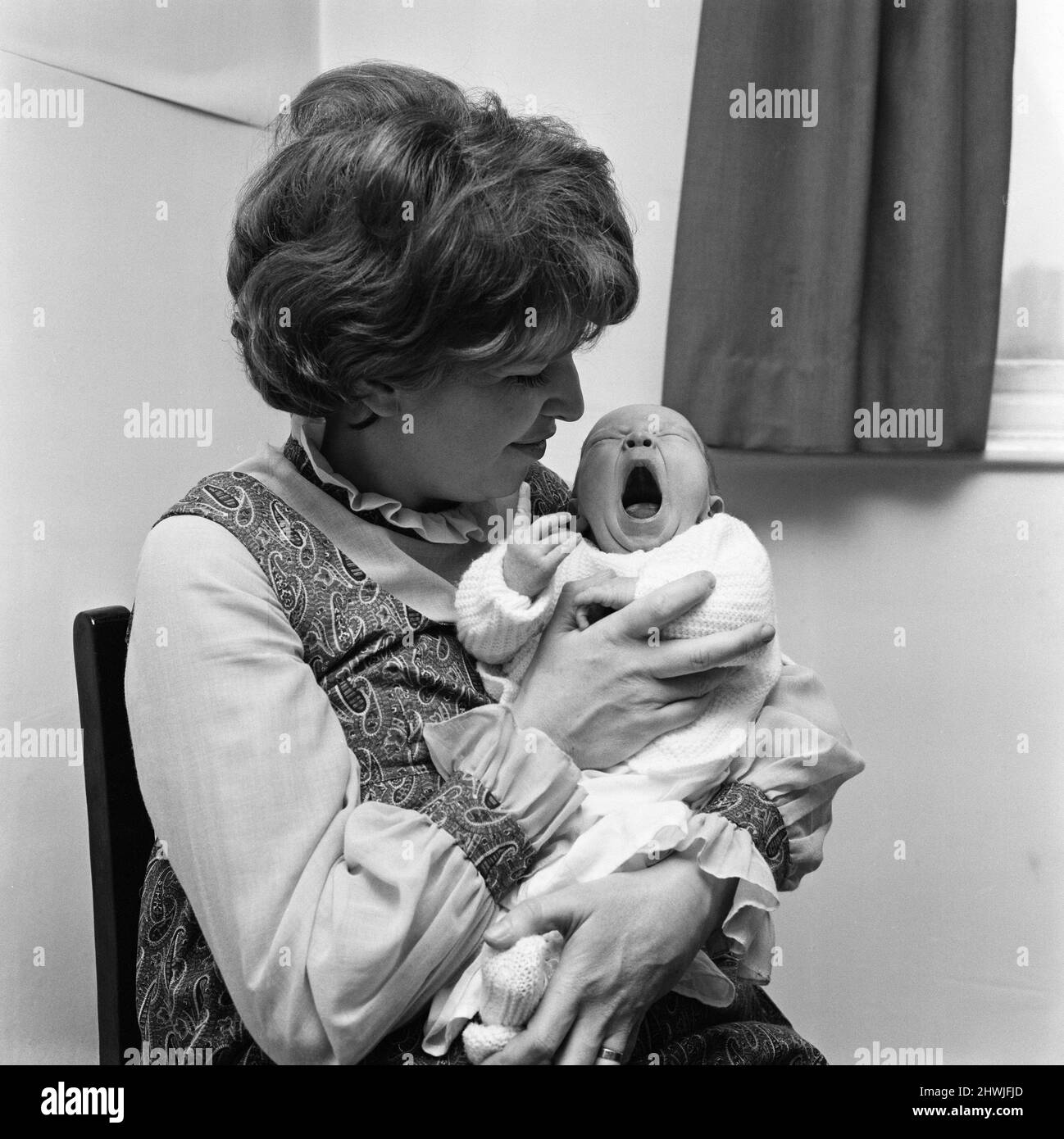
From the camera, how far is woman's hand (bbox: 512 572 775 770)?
1188 mm

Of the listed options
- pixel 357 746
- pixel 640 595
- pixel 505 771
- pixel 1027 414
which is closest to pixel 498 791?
pixel 505 771

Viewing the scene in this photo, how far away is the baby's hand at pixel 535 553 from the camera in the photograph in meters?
1.17

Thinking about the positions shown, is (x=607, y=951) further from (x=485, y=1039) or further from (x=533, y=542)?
(x=533, y=542)

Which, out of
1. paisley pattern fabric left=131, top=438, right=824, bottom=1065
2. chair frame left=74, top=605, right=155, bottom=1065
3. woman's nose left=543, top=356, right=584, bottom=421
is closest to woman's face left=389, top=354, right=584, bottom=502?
woman's nose left=543, top=356, right=584, bottom=421

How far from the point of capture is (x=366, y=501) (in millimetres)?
1253

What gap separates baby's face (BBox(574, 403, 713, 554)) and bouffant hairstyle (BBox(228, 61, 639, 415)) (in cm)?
12

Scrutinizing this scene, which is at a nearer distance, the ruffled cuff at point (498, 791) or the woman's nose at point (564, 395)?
the ruffled cuff at point (498, 791)

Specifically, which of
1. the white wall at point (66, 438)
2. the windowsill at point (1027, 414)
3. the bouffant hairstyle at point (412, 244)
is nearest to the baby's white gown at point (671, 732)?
the bouffant hairstyle at point (412, 244)

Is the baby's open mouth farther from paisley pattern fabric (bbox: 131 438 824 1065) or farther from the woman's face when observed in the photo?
paisley pattern fabric (bbox: 131 438 824 1065)

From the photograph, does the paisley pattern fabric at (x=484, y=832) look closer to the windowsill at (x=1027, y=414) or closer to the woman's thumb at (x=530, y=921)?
the woman's thumb at (x=530, y=921)

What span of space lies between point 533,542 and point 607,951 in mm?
370

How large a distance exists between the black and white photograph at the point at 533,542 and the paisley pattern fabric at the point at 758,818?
0.04ft
